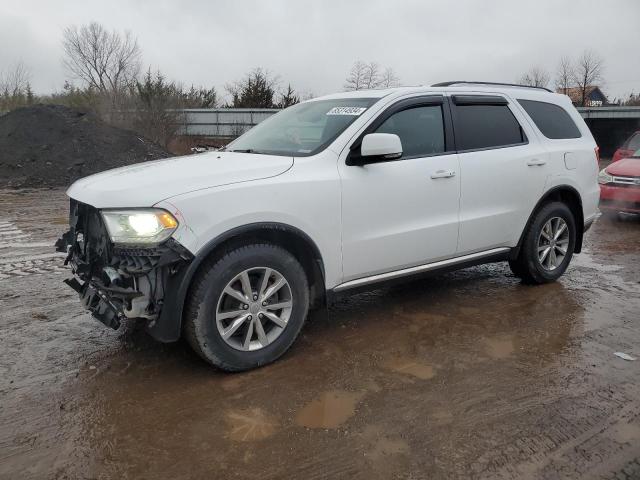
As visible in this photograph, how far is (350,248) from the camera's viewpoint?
3.77m

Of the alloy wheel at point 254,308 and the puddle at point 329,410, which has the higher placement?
the alloy wheel at point 254,308

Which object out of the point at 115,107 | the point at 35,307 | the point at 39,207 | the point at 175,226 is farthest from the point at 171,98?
the point at 175,226

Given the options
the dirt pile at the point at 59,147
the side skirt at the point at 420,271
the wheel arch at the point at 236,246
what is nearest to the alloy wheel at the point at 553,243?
the side skirt at the point at 420,271

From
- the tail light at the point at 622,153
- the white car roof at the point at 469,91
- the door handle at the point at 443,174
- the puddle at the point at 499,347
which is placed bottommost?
the puddle at the point at 499,347

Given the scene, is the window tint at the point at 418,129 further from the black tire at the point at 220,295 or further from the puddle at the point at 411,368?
the puddle at the point at 411,368

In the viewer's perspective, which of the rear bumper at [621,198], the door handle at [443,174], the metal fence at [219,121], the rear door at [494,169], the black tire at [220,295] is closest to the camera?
the black tire at [220,295]

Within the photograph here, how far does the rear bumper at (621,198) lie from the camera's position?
8.94 m

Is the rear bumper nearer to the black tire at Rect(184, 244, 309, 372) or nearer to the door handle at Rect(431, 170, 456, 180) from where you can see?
the door handle at Rect(431, 170, 456, 180)

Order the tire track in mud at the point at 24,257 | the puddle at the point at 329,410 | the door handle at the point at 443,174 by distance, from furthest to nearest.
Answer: the tire track in mud at the point at 24,257
the door handle at the point at 443,174
the puddle at the point at 329,410

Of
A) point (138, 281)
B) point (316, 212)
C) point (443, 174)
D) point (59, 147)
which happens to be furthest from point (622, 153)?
point (59, 147)

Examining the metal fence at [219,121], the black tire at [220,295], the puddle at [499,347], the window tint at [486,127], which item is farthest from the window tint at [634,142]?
the metal fence at [219,121]

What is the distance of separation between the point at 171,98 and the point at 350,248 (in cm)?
2441

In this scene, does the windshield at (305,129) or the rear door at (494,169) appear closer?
the windshield at (305,129)

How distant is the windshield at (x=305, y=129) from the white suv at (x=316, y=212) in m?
0.02
